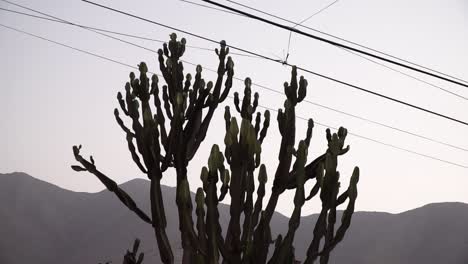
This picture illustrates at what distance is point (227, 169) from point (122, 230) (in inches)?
2500

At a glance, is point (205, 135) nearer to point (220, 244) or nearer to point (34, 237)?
point (220, 244)

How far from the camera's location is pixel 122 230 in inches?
2463

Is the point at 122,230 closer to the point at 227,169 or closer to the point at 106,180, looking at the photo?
the point at 106,180

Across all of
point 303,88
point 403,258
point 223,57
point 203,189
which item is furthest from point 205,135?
point 403,258

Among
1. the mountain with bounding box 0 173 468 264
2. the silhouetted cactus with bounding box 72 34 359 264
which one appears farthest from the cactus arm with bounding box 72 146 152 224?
the mountain with bounding box 0 173 468 264

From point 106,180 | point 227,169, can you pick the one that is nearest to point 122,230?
point 106,180

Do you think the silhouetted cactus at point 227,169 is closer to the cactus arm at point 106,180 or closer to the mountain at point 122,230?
the cactus arm at point 106,180

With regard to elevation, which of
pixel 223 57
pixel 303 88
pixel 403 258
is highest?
pixel 223 57

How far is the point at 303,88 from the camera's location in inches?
151

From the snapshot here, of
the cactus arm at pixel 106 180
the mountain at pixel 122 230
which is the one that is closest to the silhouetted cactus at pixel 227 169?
the cactus arm at pixel 106 180

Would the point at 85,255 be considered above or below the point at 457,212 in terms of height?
below

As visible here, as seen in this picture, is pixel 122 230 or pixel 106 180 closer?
pixel 106 180

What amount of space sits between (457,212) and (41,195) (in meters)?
66.4

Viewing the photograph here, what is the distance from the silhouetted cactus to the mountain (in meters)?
46.3
